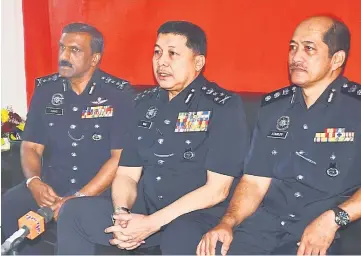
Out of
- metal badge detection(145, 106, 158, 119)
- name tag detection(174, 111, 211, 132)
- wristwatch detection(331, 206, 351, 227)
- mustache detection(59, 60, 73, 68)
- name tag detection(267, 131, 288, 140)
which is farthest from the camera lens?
mustache detection(59, 60, 73, 68)

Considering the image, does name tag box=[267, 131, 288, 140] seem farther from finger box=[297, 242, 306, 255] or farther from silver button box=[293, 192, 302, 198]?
finger box=[297, 242, 306, 255]

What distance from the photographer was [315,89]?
206 cm

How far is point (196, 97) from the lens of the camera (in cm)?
225

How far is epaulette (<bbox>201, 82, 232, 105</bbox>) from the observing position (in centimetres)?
220

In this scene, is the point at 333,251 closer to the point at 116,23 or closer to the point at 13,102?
the point at 116,23

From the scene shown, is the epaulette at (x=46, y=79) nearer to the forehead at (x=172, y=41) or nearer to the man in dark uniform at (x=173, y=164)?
the man in dark uniform at (x=173, y=164)

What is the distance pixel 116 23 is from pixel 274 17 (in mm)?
716

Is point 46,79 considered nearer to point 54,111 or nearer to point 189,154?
point 54,111

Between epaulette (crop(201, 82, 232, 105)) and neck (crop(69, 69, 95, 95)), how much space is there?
1.87 ft

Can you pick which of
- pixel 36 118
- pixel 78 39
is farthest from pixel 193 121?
pixel 36 118

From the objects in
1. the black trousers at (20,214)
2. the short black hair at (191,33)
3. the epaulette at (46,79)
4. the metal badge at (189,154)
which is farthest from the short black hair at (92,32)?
the black trousers at (20,214)

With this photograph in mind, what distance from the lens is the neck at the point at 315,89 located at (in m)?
2.04

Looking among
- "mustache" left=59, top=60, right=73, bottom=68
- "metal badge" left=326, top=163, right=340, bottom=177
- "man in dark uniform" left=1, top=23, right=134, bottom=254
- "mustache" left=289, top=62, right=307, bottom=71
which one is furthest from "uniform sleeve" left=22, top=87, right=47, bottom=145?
"metal badge" left=326, top=163, right=340, bottom=177

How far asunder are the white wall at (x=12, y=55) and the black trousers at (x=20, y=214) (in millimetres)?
422
